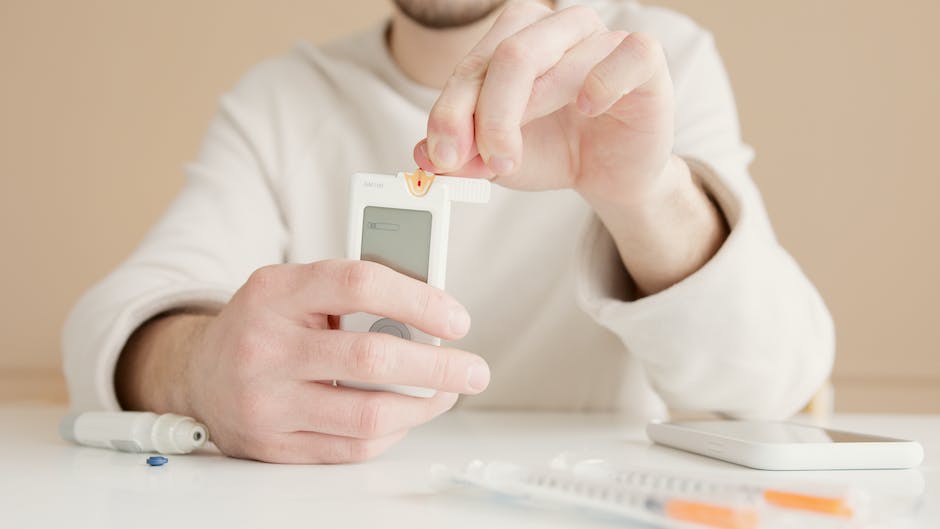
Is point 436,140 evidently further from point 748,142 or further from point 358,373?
point 748,142

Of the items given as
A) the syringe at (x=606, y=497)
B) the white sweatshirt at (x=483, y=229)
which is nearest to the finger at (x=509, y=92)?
the syringe at (x=606, y=497)

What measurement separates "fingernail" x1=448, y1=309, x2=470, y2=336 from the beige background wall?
7.96 ft

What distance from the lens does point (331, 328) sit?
712 millimetres

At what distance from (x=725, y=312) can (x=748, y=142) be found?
7.31ft

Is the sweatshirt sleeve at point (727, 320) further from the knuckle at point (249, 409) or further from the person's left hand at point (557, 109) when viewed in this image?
the knuckle at point (249, 409)

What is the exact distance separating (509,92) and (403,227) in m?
0.12

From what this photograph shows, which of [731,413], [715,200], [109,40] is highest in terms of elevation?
[109,40]

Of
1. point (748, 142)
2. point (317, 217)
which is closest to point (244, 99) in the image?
point (317, 217)

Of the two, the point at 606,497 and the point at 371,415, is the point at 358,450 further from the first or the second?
the point at 606,497

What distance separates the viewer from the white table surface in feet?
1.75

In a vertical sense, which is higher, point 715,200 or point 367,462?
point 715,200

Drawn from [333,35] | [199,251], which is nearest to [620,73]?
[199,251]

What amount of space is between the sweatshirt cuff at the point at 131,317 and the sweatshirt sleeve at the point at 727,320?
0.36 m

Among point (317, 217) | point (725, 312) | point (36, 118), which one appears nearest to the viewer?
point (725, 312)
